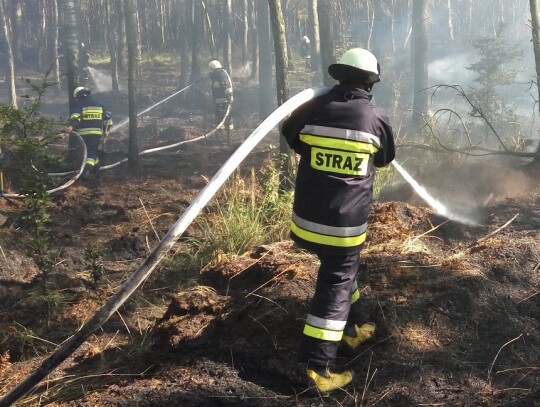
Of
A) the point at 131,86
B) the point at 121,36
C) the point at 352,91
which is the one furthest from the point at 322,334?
the point at 121,36

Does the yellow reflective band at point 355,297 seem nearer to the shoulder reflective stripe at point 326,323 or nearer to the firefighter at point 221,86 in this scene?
the shoulder reflective stripe at point 326,323

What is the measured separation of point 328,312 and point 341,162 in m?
0.81

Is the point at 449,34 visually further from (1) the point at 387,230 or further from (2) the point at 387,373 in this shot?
(2) the point at 387,373

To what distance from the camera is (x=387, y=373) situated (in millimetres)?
3016

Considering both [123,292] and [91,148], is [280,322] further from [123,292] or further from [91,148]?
[91,148]

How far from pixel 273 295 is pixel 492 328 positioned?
1415 millimetres

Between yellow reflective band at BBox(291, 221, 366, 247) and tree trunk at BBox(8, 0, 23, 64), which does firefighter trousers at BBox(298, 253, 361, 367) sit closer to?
yellow reflective band at BBox(291, 221, 366, 247)

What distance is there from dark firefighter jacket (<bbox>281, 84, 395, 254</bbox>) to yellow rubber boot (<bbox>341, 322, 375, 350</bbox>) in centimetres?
59

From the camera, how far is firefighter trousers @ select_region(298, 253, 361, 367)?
9.60 ft

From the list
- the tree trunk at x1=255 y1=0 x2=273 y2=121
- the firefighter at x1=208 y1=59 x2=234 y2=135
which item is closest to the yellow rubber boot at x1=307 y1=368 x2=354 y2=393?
the firefighter at x1=208 y1=59 x2=234 y2=135

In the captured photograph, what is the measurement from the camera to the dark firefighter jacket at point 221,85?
47.8 ft

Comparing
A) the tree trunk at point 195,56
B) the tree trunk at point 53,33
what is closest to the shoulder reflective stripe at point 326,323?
the tree trunk at point 195,56

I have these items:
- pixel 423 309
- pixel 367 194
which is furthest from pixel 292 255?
pixel 367 194

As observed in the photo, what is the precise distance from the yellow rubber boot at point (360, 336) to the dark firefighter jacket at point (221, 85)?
38.7ft
